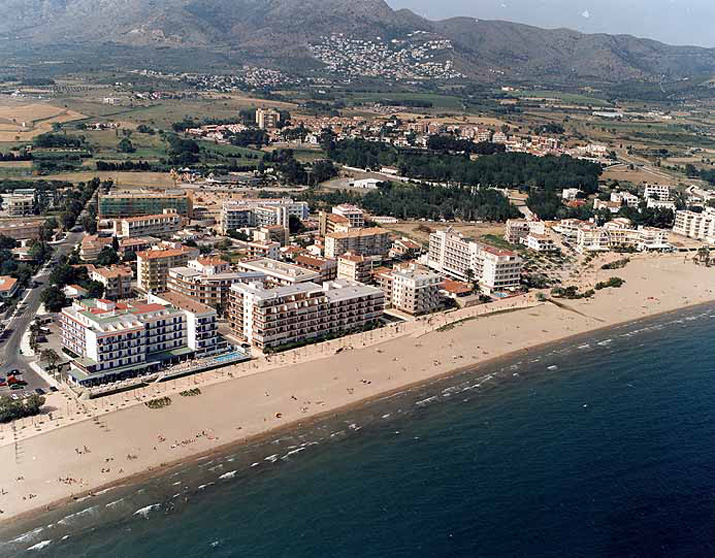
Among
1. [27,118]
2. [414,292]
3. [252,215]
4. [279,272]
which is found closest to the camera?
[414,292]

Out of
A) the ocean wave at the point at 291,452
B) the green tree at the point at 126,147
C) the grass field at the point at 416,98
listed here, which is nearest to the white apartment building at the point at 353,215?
the ocean wave at the point at 291,452

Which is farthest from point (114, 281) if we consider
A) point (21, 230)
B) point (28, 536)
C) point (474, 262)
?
point (28, 536)

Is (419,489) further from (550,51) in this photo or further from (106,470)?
(550,51)

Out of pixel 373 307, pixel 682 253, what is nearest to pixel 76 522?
pixel 373 307

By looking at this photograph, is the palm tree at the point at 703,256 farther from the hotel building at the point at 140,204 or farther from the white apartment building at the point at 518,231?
the hotel building at the point at 140,204

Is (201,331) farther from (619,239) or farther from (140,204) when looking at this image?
(619,239)

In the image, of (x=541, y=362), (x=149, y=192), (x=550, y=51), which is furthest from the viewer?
(x=550, y=51)
